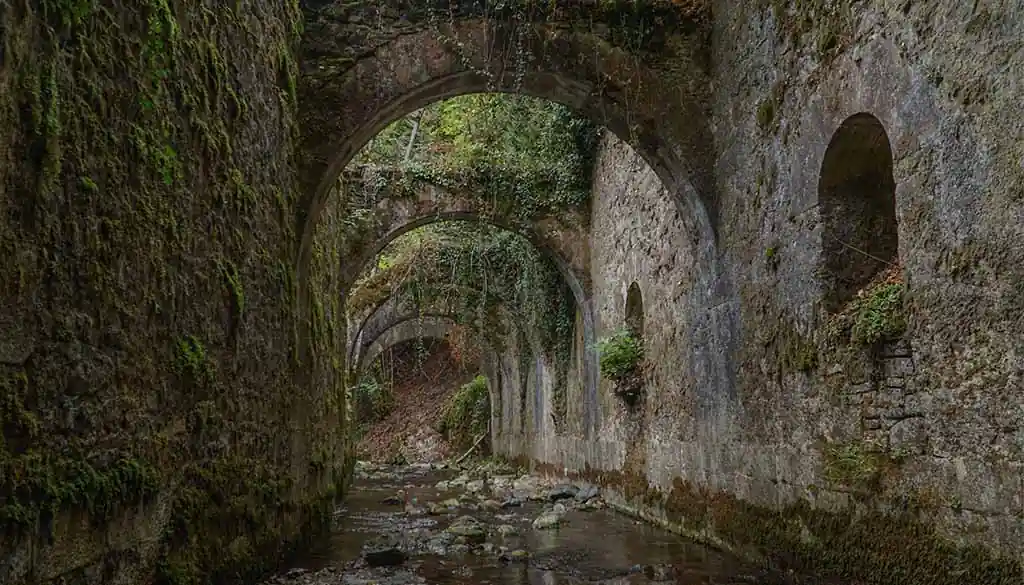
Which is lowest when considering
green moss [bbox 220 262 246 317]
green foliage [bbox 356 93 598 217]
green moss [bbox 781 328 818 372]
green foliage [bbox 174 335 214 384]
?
green foliage [bbox 174 335 214 384]

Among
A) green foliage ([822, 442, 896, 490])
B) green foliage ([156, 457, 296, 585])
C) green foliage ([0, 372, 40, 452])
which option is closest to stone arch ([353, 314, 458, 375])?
green foliage ([156, 457, 296, 585])

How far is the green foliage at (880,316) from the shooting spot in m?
4.05

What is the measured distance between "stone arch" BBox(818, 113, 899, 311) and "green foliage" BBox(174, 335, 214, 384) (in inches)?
138

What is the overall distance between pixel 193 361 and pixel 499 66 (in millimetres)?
4266

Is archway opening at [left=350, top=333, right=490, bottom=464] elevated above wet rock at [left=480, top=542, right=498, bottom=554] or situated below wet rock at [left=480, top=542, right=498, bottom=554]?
above

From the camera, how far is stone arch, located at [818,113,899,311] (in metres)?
4.88

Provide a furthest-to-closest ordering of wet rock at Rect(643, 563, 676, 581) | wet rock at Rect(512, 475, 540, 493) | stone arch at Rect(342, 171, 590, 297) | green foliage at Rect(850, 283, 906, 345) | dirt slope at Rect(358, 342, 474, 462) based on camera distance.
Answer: dirt slope at Rect(358, 342, 474, 462), wet rock at Rect(512, 475, 540, 493), stone arch at Rect(342, 171, 590, 297), wet rock at Rect(643, 563, 676, 581), green foliage at Rect(850, 283, 906, 345)

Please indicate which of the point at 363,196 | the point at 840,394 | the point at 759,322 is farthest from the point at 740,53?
the point at 363,196

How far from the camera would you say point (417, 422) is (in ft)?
94.0

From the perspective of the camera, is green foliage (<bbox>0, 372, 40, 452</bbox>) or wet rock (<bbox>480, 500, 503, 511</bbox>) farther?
wet rock (<bbox>480, 500, 503, 511</bbox>)

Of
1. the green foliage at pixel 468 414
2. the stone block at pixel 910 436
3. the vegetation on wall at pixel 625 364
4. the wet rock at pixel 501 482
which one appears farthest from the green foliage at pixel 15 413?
the green foliage at pixel 468 414

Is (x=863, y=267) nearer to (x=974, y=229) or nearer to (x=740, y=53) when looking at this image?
(x=974, y=229)

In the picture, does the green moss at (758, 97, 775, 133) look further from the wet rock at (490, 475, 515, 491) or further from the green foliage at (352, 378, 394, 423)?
the green foliage at (352, 378, 394, 423)

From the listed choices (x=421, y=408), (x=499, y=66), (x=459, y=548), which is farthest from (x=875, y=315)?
(x=421, y=408)
